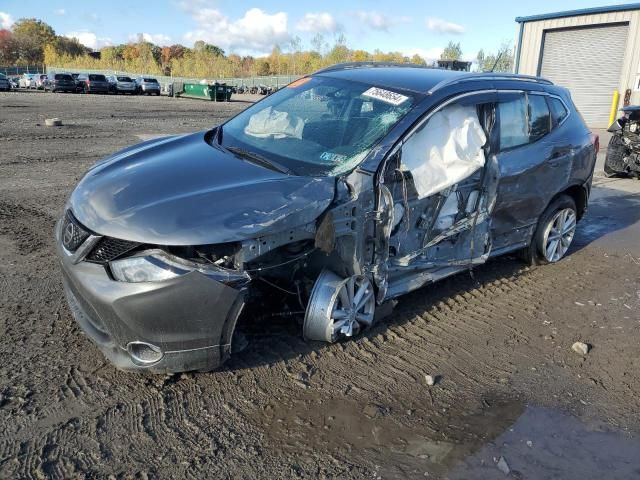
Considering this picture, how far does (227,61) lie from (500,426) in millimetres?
82659

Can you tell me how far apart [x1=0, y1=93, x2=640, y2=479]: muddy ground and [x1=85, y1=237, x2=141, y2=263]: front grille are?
773 millimetres

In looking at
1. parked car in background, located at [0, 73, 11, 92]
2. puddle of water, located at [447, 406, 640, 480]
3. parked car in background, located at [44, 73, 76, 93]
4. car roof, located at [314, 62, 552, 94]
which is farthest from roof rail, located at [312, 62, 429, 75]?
parked car in background, located at [0, 73, 11, 92]

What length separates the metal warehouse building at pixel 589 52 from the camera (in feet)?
62.1

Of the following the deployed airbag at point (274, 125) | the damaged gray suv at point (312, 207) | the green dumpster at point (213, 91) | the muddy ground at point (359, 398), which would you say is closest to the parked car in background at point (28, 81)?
the green dumpster at point (213, 91)

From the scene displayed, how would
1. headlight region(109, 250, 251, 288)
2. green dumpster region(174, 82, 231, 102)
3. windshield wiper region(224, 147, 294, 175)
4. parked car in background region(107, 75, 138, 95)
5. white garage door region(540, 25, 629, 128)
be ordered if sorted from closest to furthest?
1. headlight region(109, 250, 251, 288)
2. windshield wiper region(224, 147, 294, 175)
3. white garage door region(540, 25, 629, 128)
4. green dumpster region(174, 82, 231, 102)
5. parked car in background region(107, 75, 138, 95)

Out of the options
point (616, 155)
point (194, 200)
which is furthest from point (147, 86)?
point (194, 200)

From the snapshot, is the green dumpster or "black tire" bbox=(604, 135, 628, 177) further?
the green dumpster

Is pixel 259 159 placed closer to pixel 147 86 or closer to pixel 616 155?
pixel 616 155

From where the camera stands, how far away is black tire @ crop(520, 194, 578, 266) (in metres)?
5.11

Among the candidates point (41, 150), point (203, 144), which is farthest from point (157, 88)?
point (203, 144)

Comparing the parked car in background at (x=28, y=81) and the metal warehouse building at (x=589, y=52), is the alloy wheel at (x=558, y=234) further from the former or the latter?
the parked car in background at (x=28, y=81)

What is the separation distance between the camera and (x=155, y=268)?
2.67m

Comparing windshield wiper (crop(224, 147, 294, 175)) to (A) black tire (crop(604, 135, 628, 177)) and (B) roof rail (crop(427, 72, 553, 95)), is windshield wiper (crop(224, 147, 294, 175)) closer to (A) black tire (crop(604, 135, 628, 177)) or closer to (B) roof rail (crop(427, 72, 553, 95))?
(B) roof rail (crop(427, 72, 553, 95))

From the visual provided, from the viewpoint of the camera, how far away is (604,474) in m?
2.57
